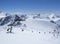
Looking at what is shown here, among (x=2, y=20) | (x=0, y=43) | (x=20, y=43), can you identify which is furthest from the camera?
(x=2, y=20)

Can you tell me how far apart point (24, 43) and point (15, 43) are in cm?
164

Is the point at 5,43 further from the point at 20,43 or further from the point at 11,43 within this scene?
the point at 20,43

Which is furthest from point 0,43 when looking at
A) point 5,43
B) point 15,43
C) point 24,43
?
point 24,43

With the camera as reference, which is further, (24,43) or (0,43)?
(24,43)

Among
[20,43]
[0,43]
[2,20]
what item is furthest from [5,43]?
[2,20]

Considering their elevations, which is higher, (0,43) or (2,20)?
(2,20)

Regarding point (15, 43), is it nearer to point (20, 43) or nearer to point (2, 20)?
point (20, 43)

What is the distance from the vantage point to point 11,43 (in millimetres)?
17703

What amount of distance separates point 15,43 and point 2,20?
109004 millimetres

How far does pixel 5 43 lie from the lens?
17.4m

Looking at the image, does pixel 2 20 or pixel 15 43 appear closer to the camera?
pixel 15 43

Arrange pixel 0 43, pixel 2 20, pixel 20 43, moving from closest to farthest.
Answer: pixel 0 43 < pixel 20 43 < pixel 2 20

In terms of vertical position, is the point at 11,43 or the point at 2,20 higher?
the point at 2,20

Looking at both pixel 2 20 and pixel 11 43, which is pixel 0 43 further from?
pixel 2 20
